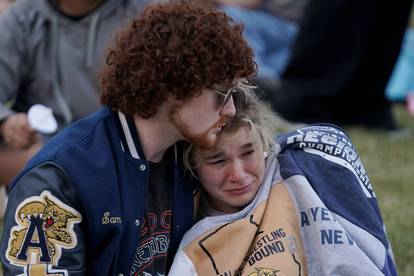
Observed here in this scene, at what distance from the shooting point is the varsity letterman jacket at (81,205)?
90.6 inches

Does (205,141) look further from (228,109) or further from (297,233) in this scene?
(297,233)

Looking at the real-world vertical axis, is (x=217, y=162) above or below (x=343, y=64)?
above

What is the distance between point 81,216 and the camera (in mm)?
2348

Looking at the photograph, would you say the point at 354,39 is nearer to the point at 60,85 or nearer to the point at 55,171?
the point at 60,85

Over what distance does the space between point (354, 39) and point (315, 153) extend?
3.28 metres

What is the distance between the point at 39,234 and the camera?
2.30 meters

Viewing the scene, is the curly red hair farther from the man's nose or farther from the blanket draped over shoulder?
Result: the blanket draped over shoulder

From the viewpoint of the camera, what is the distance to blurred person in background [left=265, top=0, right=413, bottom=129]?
19.1ft

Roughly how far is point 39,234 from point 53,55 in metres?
1.54

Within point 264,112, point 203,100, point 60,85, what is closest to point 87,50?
point 60,85

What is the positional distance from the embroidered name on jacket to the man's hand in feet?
4.04

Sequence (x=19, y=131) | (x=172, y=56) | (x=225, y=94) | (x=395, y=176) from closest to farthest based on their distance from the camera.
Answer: (x=172, y=56) → (x=225, y=94) → (x=19, y=131) → (x=395, y=176)

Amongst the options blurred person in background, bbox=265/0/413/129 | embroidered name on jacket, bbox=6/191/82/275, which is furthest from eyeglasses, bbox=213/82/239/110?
blurred person in background, bbox=265/0/413/129

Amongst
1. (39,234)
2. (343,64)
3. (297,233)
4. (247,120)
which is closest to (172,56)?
(247,120)
